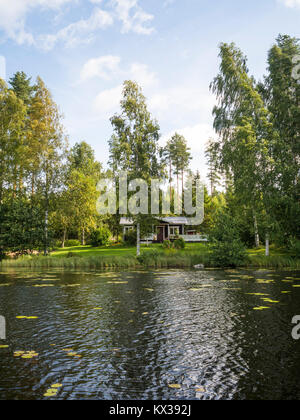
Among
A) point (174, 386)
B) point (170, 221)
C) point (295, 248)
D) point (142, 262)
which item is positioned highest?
point (170, 221)

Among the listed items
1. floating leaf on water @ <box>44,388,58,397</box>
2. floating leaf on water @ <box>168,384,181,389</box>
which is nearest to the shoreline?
floating leaf on water @ <box>168,384,181,389</box>

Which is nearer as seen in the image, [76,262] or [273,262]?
[273,262]

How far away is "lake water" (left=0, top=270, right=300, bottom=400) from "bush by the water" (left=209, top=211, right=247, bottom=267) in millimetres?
9370

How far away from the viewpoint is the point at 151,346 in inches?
210

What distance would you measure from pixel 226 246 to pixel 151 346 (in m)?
15.0

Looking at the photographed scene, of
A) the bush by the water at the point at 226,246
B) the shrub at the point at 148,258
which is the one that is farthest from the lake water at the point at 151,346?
the shrub at the point at 148,258

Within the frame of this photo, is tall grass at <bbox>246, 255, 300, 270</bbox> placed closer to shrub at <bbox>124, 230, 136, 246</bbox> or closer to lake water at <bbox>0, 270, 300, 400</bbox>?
lake water at <bbox>0, 270, 300, 400</bbox>

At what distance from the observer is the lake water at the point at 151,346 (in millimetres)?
3807

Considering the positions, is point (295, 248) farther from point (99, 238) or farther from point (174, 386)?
point (99, 238)

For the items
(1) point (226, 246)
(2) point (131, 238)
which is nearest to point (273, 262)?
(1) point (226, 246)

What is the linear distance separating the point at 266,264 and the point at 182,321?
48.1ft

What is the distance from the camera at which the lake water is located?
12.5 feet

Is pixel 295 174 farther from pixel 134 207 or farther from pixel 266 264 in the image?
pixel 134 207

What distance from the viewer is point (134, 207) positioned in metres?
25.4
